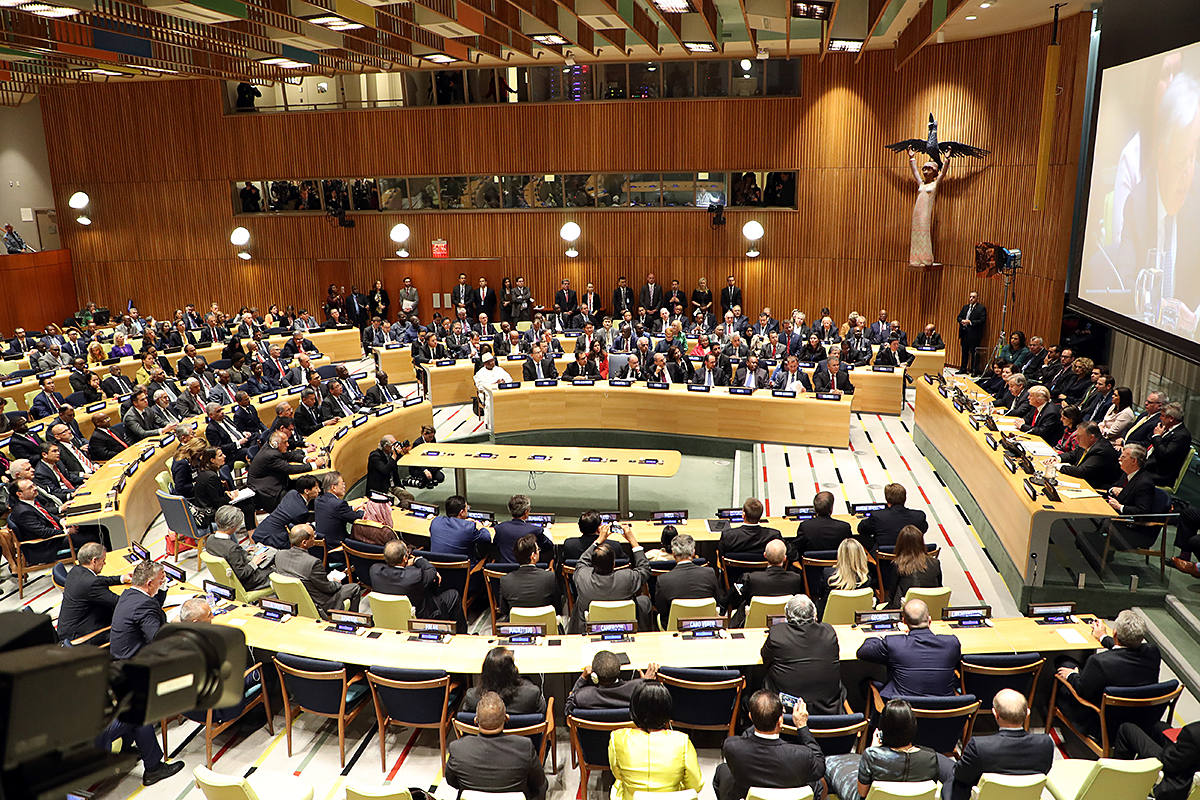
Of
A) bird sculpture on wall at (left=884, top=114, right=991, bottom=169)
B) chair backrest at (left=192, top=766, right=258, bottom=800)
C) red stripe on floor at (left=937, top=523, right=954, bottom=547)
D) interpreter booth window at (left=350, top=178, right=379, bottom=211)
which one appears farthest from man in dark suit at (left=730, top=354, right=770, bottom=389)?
interpreter booth window at (left=350, top=178, right=379, bottom=211)

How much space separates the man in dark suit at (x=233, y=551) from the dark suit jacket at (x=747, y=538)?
3.61m

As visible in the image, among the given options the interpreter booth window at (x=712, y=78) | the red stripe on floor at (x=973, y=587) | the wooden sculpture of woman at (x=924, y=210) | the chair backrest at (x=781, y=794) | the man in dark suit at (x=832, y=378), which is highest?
the interpreter booth window at (x=712, y=78)

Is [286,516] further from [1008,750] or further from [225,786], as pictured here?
[1008,750]

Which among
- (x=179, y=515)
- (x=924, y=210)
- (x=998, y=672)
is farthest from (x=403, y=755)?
(x=924, y=210)

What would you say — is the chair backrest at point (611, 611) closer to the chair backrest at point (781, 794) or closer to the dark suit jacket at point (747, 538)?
the dark suit jacket at point (747, 538)

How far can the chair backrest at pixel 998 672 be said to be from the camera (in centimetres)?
499

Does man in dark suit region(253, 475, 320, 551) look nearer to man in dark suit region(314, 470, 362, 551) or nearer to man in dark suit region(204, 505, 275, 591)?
man in dark suit region(314, 470, 362, 551)

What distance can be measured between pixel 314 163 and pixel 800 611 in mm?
17399

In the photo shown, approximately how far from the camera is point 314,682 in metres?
5.09

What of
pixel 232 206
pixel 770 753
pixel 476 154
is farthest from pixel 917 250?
pixel 232 206

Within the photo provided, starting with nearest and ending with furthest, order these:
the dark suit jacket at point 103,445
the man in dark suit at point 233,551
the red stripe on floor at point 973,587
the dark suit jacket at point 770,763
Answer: the dark suit jacket at point 770,763
the man in dark suit at point 233,551
the red stripe on floor at point 973,587
the dark suit jacket at point 103,445

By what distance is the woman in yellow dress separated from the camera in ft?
13.1

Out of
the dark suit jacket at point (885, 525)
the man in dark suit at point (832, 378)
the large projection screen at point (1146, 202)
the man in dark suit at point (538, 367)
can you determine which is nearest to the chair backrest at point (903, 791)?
the dark suit jacket at point (885, 525)

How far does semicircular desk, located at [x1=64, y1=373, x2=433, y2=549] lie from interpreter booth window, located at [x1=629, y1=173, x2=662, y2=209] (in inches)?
329
